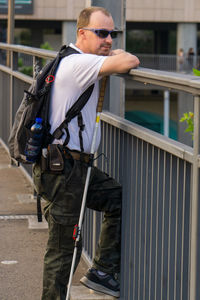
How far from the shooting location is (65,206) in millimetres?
4004

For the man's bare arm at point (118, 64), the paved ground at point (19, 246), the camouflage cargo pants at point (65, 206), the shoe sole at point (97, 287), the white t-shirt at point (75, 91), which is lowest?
the paved ground at point (19, 246)

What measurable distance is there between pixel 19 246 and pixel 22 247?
1.7 inches

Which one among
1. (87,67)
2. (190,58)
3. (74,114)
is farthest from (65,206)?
(190,58)

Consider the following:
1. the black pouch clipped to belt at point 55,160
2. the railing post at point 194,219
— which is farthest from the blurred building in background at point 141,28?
the railing post at point 194,219

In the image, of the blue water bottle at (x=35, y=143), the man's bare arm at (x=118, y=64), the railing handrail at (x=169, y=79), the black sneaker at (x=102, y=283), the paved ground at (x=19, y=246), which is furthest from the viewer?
the paved ground at (x=19, y=246)

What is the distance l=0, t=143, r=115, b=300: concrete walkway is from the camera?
15.6 ft

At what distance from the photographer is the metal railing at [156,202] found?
123 inches

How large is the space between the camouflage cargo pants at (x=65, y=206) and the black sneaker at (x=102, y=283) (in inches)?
9.9

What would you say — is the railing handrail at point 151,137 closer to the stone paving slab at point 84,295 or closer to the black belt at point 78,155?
the black belt at point 78,155

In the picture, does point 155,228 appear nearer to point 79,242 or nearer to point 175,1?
point 79,242

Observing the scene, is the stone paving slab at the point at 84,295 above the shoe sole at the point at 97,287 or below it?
below

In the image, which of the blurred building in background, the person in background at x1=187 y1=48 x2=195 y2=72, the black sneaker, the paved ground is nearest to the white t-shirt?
the black sneaker

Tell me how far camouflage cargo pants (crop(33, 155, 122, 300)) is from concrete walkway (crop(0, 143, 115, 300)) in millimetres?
452

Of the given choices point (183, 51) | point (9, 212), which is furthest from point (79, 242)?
point (183, 51)
